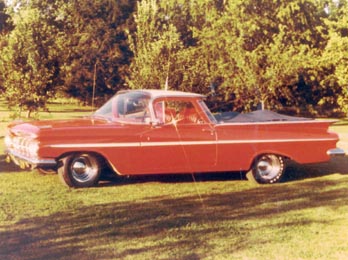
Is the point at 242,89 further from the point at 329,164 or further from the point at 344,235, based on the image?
the point at 344,235

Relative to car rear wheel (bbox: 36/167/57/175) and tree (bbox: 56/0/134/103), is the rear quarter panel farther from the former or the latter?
tree (bbox: 56/0/134/103)

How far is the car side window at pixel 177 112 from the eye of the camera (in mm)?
9336

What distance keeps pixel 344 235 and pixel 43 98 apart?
14.4 metres

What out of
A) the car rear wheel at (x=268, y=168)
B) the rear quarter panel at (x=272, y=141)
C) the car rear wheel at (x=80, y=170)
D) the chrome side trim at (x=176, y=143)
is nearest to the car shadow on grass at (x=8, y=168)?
the car rear wheel at (x=80, y=170)

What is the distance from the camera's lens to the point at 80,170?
8.90 metres

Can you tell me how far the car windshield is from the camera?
937 centimetres

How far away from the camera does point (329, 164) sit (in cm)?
1202

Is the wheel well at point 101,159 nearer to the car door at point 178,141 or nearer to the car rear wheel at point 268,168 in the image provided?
the car door at point 178,141

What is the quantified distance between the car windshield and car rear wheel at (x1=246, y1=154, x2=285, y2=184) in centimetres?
198

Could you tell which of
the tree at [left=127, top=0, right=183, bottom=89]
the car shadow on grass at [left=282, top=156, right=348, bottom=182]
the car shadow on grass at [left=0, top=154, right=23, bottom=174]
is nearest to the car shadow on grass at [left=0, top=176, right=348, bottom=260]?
the car shadow on grass at [left=282, top=156, right=348, bottom=182]

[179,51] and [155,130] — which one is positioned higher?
[179,51]

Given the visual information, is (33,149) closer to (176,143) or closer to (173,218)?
(176,143)

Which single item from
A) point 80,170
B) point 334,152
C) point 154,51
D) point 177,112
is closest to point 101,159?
point 80,170

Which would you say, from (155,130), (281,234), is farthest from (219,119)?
(281,234)
